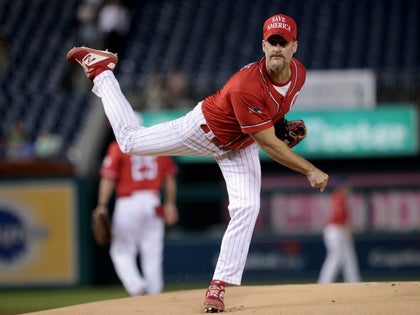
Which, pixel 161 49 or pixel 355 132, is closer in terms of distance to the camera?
pixel 355 132

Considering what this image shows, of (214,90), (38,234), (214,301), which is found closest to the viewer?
(214,301)

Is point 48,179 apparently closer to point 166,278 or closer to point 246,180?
point 166,278

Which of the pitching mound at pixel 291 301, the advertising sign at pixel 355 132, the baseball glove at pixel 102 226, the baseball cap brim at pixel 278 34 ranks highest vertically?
the baseball cap brim at pixel 278 34

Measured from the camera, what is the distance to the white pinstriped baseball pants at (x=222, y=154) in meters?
6.88

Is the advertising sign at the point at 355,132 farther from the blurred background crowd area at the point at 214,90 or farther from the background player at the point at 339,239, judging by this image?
the background player at the point at 339,239

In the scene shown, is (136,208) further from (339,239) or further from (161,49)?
(161,49)

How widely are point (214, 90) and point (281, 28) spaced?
9.31m

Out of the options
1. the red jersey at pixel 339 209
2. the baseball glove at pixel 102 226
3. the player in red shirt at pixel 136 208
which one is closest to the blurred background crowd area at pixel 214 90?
the red jersey at pixel 339 209

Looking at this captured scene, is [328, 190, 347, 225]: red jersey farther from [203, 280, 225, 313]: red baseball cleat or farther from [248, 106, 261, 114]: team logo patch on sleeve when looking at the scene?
[248, 106, 261, 114]: team logo patch on sleeve

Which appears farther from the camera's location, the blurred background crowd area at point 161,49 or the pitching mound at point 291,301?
the blurred background crowd area at point 161,49

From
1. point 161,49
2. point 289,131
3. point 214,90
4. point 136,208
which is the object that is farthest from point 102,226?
point 161,49

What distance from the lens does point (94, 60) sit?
7.46 meters

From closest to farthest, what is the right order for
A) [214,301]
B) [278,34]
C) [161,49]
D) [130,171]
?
[278,34] < [214,301] < [130,171] < [161,49]

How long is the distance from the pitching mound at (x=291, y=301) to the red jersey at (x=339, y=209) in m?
6.00
